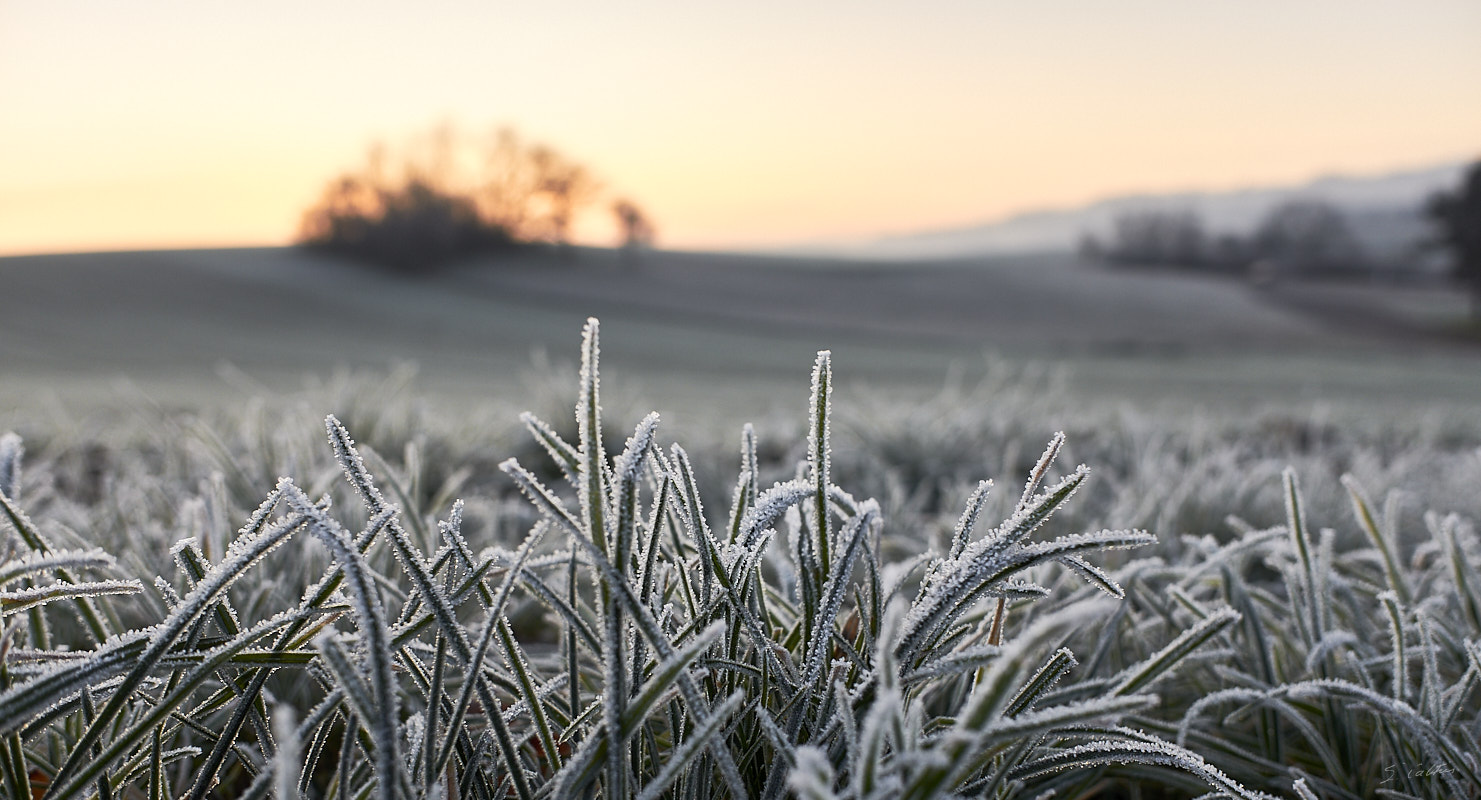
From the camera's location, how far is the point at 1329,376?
1084 cm

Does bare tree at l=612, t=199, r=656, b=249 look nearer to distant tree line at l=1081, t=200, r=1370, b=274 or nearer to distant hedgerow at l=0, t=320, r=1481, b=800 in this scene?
distant tree line at l=1081, t=200, r=1370, b=274

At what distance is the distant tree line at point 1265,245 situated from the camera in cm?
2472

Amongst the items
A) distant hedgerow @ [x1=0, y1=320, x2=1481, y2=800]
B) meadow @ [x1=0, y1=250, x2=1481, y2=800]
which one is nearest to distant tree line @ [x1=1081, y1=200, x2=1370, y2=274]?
meadow @ [x1=0, y1=250, x2=1481, y2=800]

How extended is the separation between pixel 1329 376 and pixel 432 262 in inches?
733

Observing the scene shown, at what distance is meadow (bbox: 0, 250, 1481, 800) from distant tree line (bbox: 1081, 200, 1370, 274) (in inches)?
971

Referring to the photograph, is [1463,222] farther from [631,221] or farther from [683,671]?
[683,671]

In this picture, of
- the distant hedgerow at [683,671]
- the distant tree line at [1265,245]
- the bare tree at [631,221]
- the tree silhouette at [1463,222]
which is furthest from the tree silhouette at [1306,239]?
the distant hedgerow at [683,671]

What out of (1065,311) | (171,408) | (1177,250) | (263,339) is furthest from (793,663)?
(1177,250)

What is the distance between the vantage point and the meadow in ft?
1.90

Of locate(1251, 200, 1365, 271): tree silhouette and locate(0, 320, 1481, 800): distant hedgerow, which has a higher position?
locate(1251, 200, 1365, 271): tree silhouette

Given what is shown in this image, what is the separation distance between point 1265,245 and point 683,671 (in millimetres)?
28753

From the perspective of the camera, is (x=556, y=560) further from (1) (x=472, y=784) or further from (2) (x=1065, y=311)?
(2) (x=1065, y=311)

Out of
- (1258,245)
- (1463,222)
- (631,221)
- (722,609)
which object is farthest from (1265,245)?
(722,609)

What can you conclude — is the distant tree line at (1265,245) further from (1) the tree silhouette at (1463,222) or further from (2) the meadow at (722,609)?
(2) the meadow at (722,609)
